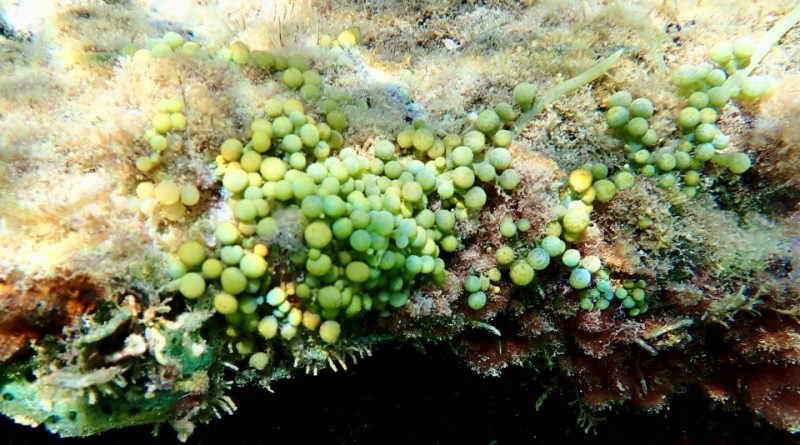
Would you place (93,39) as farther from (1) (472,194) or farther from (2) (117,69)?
(1) (472,194)

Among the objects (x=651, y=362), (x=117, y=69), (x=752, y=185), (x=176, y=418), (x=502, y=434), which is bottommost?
(x=502, y=434)

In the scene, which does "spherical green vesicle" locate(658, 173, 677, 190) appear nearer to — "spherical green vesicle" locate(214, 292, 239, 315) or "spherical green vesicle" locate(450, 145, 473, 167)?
"spherical green vesicle" locate(450, 145, 473, 167)

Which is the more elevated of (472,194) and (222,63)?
(222,63)

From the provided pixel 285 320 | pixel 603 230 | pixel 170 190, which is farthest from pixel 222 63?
pixel 603 230

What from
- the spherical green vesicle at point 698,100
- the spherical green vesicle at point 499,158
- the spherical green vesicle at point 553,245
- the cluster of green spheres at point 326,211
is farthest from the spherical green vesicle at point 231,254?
the spherical green vesicle at point 698,100

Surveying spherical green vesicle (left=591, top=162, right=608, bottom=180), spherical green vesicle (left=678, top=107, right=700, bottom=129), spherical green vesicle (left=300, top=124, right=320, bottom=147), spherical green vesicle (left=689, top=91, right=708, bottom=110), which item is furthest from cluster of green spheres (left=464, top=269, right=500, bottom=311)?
spherical green vesicle (left=689, top=91, right=708, bottom=110)

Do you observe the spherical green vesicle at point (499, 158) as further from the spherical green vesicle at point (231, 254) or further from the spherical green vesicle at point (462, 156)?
the spherical green vesicle at point (231, 254)
